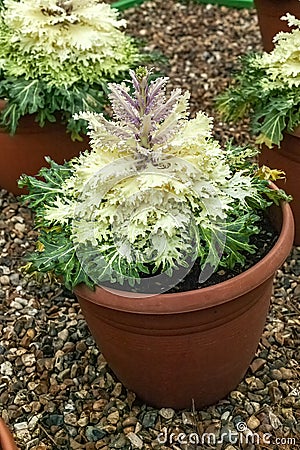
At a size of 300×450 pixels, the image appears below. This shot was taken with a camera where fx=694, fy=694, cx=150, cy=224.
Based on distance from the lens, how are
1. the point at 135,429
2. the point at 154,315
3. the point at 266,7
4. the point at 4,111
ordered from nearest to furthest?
the point at 154,315, the point at 135,429, the point at 4,111, the point at 266,7

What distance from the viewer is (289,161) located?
297cm

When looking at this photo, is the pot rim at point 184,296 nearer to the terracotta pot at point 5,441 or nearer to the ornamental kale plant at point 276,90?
the terracotta pot at point 5,441

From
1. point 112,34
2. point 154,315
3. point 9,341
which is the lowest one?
point 9,341

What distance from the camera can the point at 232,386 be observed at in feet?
8.09

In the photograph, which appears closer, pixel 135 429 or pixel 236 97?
pixel 135 429

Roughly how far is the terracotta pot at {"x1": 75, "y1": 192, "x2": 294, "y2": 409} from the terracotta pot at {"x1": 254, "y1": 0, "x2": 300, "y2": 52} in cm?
199

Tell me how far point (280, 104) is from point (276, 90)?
11 centimetres

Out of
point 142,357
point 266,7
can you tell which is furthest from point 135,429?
point 266,7

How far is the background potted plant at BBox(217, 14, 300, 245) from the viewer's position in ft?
9.46

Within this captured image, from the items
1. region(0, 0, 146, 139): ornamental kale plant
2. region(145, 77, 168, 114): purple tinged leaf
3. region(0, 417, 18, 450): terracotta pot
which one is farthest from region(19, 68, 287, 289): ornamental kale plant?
region(0, 0, 146, 139): ornamental kale plant

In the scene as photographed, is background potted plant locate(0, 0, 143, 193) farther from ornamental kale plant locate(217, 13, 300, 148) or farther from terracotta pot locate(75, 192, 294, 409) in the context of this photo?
terracotta pot locate(75, 192, 294, 409)

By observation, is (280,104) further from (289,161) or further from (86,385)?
(86,385)

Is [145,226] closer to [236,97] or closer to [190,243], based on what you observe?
[190,243]

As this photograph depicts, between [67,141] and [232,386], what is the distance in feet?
4.71
